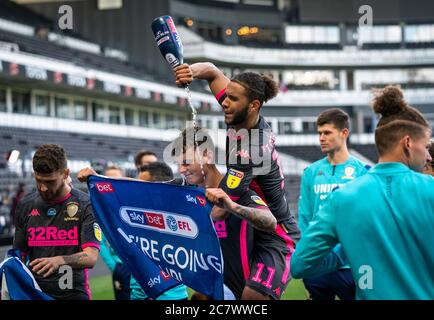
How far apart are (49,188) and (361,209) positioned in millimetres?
2660

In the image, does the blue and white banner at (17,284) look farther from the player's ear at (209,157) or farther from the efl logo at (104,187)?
the player's ear at (209,157)

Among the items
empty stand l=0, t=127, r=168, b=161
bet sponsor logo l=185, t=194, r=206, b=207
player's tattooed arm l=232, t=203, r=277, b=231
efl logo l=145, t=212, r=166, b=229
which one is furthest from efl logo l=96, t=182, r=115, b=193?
empty stand l=0, t=127, r=168, b=161

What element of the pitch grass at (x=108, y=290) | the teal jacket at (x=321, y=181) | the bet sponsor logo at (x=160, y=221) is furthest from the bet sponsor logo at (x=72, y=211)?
the pitch grass at (x=108, y=290)

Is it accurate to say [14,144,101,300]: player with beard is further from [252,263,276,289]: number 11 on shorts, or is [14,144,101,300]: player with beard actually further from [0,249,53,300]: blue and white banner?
[252,263,276,289]: number 11 on shorts

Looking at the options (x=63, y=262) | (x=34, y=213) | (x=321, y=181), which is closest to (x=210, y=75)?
(x=34, y=213)

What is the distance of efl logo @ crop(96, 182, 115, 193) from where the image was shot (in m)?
4.90

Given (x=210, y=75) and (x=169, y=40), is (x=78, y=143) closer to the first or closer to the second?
(x=210, y=75)

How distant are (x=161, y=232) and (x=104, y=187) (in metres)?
0.57

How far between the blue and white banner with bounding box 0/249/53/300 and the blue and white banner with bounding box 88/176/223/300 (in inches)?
24.6

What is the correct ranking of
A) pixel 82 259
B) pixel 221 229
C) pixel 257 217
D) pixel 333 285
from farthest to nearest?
pixel 333 285 < pixel 221 229 < pixel 82 259 < pixel 257 217

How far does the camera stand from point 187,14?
4906cm

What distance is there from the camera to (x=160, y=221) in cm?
466

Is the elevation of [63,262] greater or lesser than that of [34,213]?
lesser
